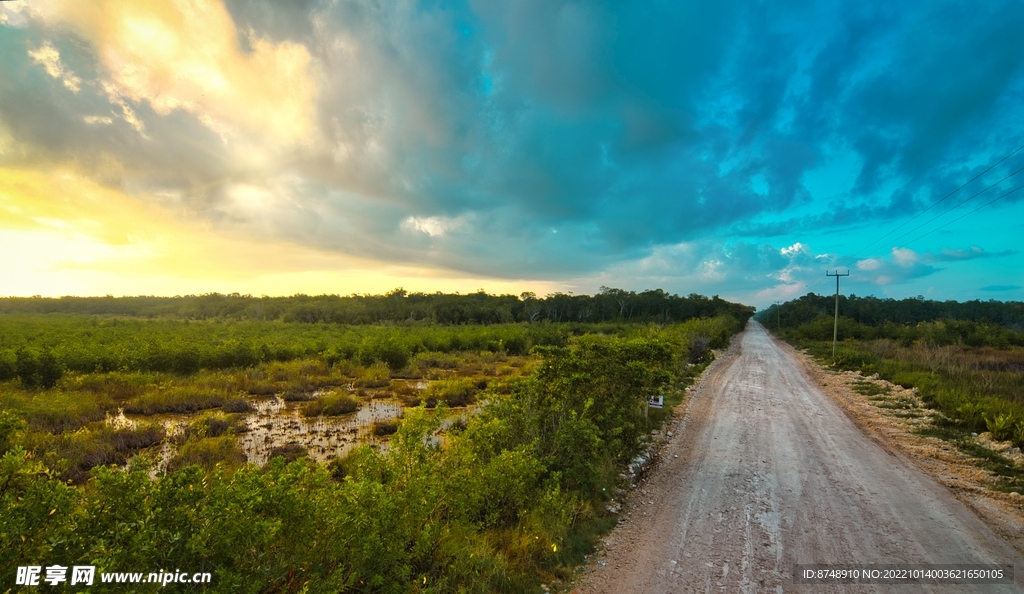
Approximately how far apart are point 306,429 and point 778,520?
13.7 m

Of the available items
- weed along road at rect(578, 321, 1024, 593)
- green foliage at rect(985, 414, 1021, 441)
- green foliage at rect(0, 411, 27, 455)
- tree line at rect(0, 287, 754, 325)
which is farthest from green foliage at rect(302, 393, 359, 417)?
tree line at rect(0, 287, 754, 325)

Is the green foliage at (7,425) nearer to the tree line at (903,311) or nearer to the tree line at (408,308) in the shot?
the tree line at (408,308)

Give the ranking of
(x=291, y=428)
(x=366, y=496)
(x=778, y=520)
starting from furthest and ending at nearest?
(x=291, y=428) < (x=778, y=520) < (x=366, y=496)

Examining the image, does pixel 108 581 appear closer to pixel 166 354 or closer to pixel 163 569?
pixel 163 569

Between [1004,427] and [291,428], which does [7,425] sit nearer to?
[291,428]

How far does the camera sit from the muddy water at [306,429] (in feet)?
Answer: 39.4

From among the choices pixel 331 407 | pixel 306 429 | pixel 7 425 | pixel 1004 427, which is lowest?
pixel 306 429

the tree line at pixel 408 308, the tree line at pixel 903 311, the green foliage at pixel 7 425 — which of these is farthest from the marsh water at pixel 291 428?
the tree line at pixel 903 311

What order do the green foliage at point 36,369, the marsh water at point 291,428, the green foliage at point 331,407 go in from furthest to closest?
the green foliage at point 36,369
the green foliage at point 331,407
the marsh water at point 291,428

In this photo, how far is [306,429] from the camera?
46.7 ft

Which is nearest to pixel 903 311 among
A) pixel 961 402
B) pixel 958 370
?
pixel 958 370

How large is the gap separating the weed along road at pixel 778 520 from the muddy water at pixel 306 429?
8.58 m

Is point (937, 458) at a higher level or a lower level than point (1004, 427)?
lower

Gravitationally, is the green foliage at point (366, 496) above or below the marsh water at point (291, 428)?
above
